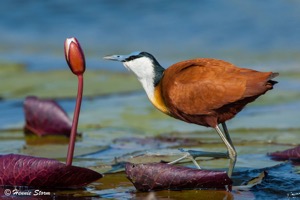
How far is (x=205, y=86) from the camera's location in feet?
18.9

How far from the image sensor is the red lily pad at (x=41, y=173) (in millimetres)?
5262

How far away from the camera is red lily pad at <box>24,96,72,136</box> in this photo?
24.8 ft

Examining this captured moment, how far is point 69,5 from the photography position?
60.4 feet

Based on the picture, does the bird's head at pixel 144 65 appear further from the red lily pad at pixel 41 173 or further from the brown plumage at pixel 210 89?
the red lily pad at pixel 41 173

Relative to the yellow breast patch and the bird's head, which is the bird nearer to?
the yellow breast patch

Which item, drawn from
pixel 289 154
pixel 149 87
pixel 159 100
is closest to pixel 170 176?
pixel 159 100

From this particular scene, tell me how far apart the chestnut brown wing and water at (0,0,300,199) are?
0.61m

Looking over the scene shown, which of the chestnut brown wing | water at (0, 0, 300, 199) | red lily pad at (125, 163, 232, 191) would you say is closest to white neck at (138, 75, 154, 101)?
the chestnut brown wing

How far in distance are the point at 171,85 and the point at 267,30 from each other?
1059cm

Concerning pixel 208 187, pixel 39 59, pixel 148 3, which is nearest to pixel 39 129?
pixel 208 187

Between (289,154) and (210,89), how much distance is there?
1.06m

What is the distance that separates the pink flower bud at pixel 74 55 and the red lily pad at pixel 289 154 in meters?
2.10

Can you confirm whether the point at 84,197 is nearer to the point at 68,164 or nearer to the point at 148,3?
the point at 68,164

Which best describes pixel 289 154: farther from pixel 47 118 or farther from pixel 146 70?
pixel 47 118
